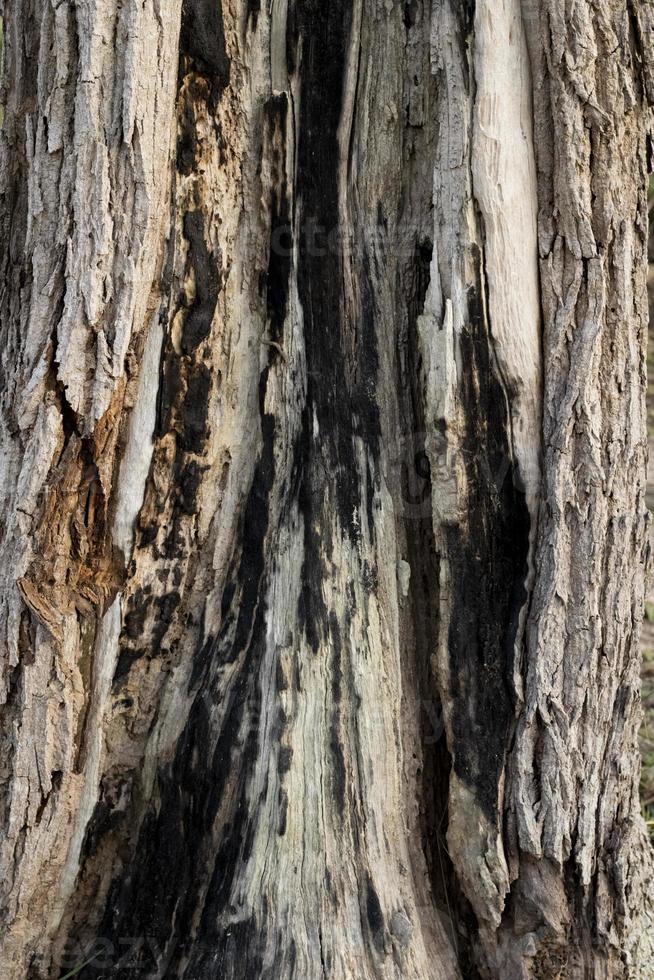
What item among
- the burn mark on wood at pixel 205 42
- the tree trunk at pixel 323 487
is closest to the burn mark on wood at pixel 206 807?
the tree trunk at pixel 323 487

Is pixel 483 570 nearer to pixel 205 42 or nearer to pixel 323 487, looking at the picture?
pixel 323 487

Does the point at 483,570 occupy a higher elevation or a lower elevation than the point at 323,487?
lower

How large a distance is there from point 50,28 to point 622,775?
1.60 meters

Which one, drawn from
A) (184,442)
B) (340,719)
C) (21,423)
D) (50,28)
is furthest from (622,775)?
(50,28)

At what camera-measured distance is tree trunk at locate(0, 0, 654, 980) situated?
1469mm

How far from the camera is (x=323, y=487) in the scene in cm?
161

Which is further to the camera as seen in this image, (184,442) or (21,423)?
(184,442)

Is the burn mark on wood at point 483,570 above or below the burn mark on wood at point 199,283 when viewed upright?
below

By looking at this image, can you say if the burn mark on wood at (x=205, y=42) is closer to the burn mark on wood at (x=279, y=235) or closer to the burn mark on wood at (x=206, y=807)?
the burn mark on wood at (x=279, y=235)

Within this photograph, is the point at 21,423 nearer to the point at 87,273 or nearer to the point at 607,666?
the point at 87,273

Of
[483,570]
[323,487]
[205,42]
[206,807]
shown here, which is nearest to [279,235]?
[205,42]

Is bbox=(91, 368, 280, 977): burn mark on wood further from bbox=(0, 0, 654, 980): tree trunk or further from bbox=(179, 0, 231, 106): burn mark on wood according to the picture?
bbox=(179, 0, 231, 106): burn mark on wood

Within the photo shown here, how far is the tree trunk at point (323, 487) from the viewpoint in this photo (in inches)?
57.8

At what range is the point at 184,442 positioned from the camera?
161cm
